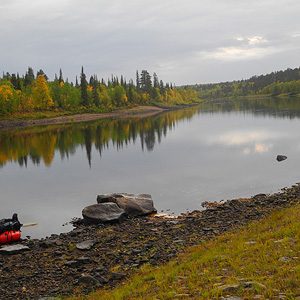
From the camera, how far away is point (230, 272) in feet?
31.9

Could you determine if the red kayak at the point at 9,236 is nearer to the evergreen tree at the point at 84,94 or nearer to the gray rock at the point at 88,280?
the gray rock at the point at 88,280

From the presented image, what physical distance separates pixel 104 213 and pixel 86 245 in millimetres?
4798

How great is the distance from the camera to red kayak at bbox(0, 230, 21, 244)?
1816 centimetres

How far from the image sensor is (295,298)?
23.3 feet

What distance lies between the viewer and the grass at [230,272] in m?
8.03

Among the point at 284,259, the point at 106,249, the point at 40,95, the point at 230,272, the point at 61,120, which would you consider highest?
the point at 40,95

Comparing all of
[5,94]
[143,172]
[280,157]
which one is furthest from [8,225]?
[5,94]

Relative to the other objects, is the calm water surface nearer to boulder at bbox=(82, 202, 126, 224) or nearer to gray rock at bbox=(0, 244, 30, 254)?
boulder at bbox=(82, 202, 126, 224)

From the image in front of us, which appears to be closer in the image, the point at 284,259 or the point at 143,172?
the point at 284,259

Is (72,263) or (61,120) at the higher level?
(61,120)

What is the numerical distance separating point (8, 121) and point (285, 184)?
341 feet

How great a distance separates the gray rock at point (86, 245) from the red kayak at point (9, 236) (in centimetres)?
463

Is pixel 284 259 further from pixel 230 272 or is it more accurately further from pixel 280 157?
pixel 280 157

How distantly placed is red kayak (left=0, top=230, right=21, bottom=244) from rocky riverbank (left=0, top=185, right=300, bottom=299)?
45cm
